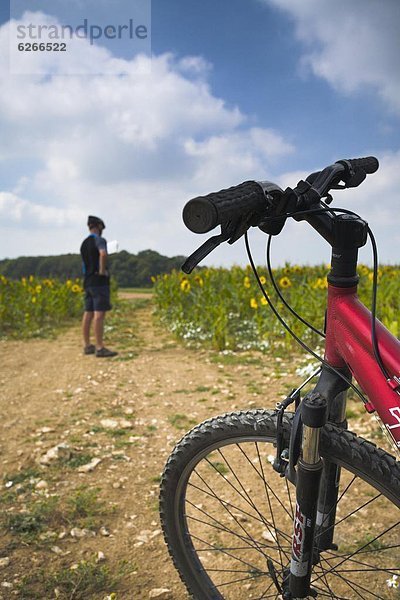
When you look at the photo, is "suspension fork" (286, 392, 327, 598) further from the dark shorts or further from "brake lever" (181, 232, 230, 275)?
the dark shorts

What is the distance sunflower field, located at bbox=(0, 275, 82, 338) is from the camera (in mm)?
8949

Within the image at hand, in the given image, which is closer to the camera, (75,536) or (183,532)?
(183,532)

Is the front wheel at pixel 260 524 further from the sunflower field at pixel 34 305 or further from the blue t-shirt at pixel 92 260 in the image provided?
the sunflower field at pixel 34 305

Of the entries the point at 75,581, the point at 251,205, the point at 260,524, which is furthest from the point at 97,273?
the point at 251,205

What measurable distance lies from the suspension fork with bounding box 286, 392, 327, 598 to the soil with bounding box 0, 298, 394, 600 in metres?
0.89

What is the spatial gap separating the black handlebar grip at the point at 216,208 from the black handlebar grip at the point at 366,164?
0.55 meters

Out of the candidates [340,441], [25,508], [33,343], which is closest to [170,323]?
[33,343]

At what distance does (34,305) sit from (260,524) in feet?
24.5

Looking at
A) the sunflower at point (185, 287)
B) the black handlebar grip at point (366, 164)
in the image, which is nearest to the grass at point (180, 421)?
the black handlebar grip at point (366, 164)

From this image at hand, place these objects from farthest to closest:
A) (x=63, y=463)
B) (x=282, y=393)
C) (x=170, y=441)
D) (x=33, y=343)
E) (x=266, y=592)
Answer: (x=33, y=343) < (x=282, y=393) < (x=170, y=441) < (x=63, y=463) < (x=266, y=592)

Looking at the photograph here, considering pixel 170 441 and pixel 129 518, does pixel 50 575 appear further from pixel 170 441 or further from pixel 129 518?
pixel 170 441

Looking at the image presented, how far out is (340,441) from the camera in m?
1.53

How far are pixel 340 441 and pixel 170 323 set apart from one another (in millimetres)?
7499

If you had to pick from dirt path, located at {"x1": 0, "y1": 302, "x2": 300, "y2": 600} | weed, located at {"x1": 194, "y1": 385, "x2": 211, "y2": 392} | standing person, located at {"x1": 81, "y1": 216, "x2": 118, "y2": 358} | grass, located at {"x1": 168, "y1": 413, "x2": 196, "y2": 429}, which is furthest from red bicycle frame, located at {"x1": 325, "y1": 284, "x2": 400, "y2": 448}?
standing person, located at {"x1": 81, "y1": 216, "x2": 118, "y2": 358}
